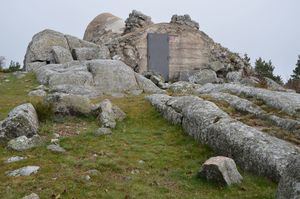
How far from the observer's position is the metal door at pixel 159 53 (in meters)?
54.3

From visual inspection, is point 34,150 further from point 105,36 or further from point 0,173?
point 105,36

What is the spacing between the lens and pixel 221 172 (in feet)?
40.7

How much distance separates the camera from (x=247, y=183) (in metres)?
12.7

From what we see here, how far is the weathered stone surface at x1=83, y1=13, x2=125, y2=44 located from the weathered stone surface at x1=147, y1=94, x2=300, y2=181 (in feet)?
147

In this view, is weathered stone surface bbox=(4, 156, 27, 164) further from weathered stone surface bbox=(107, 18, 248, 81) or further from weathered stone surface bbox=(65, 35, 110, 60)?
weathered stone surface bbox=(107, 18, 248, 81)

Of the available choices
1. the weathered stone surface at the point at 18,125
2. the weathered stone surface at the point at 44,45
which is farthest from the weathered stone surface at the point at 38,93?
the weathered stone surface at the point at 44,45

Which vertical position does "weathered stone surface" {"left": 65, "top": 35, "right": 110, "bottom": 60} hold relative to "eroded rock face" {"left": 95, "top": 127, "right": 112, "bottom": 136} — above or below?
above

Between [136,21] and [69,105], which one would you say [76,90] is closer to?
[69,105]

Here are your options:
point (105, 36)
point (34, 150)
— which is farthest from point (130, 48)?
point (34, 150)

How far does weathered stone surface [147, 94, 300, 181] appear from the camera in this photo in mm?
13086

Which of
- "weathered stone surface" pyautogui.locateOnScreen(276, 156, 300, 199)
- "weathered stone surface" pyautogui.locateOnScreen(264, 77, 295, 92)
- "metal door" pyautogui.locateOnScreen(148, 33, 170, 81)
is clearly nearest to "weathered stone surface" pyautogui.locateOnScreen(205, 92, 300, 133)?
"weathered stone surface" pyautogui.locateOnScreen(276, 156, 300, 199)

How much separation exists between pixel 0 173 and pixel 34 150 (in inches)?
94.8

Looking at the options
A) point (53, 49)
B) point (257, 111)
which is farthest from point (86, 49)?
point (257, 111)

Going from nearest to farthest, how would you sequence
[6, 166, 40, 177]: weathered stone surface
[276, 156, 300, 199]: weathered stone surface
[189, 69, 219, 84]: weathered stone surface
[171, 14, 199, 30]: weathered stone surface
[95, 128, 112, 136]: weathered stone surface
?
[276, 156, 300, 199]: weathered stone surface, [6, 166, 40, 177]: weathered stone surface, [95, 128, 112, 136]: weathered stone surface, [189, 69, 219, 84]: weathered stone surface, [171, 14, 199, 30]: weathered stone surface
